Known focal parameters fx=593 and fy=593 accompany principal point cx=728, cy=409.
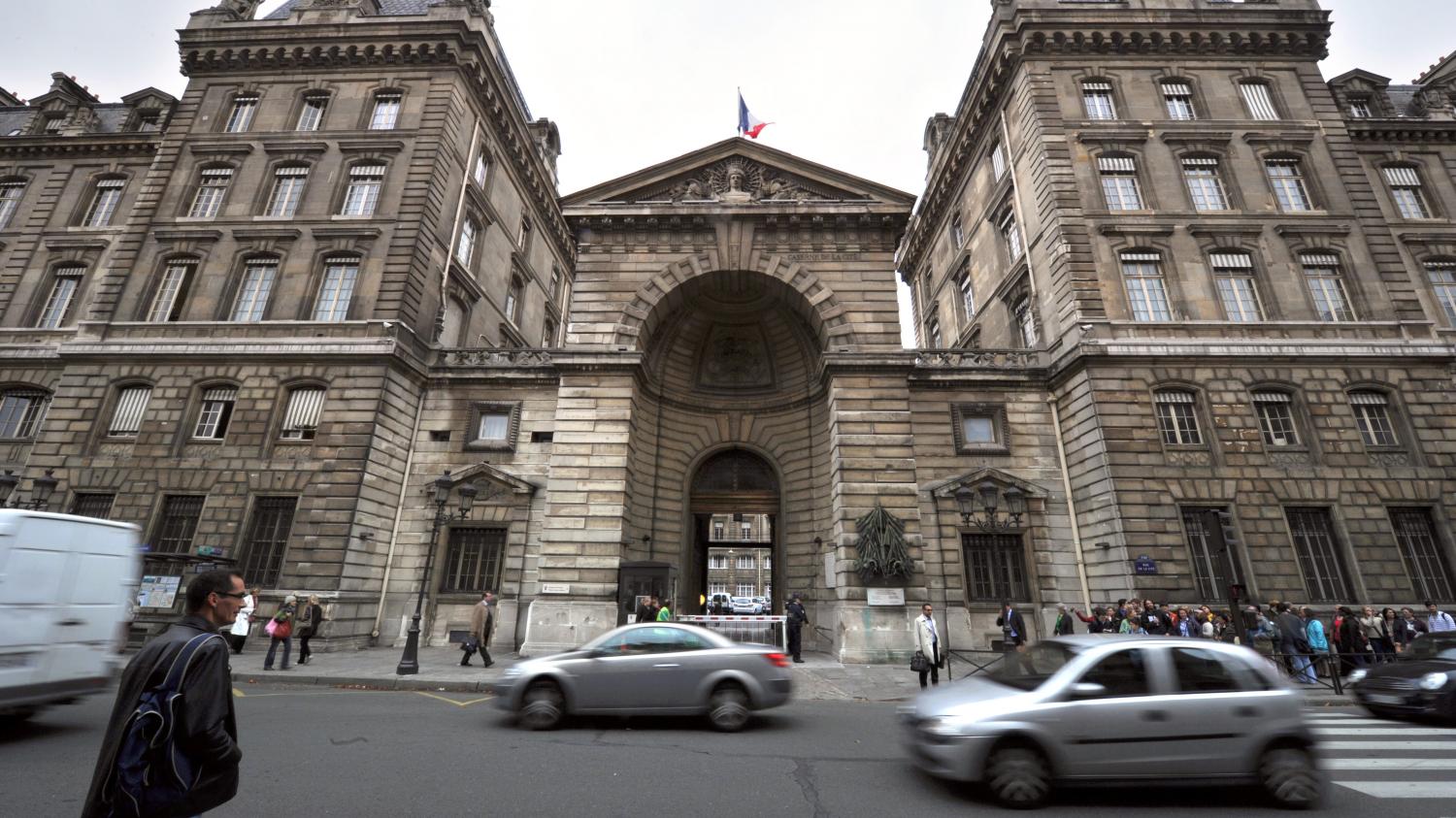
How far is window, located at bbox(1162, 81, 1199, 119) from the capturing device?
2297cm

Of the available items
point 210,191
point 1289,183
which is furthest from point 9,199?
point 1289,183

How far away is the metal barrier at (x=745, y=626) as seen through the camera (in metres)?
16.8

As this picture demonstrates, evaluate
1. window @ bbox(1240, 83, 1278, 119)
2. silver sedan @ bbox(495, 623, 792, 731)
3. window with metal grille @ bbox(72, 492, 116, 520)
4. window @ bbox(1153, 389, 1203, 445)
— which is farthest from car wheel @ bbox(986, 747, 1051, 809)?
window @ bbox(1240, 83, 1278, 119)

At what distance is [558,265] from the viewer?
120 feet

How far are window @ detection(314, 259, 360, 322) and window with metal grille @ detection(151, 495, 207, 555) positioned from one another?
6759 millimetres

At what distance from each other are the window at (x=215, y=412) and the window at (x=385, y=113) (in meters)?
11.4

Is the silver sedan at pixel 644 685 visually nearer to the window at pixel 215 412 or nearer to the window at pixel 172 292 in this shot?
the window at pixel 215 412

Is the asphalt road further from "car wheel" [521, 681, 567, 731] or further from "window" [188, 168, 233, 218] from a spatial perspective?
"window" [188, 168, 233, 218]

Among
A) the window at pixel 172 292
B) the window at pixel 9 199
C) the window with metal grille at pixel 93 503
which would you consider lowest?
the window with metal grille at pixel 93 503

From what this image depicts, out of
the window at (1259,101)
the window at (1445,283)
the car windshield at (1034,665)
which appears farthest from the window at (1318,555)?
the car windshield at (1034,665)

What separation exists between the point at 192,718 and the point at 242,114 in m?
30.0

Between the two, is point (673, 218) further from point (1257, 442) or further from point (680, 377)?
point (1257, 442)

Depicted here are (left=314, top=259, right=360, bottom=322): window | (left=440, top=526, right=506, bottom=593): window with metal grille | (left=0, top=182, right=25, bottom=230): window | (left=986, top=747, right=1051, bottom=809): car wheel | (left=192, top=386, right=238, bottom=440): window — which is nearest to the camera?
(left=986, top=747, right=1051, bottom=809): car wheel

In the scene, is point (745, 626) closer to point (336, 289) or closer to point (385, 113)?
point (336, 289)
